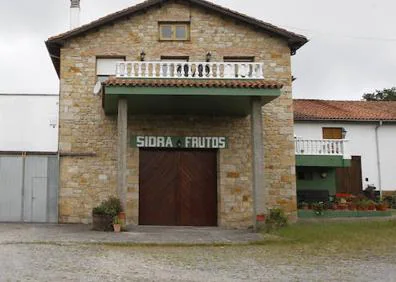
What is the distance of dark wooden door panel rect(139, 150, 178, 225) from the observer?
17.2 metres

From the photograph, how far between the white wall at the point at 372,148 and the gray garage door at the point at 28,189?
1402cm

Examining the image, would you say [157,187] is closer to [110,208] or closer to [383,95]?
[110,208]

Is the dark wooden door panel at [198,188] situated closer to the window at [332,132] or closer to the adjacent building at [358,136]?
the adjacent building at [358,136]

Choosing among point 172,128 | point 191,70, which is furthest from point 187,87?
point 172,128

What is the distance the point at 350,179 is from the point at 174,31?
40.3 feet

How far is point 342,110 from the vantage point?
27.0 meters

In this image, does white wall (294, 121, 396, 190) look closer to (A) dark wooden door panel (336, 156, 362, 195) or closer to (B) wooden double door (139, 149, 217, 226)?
(A) dark wooden door panel (336, 156, 362, 195)

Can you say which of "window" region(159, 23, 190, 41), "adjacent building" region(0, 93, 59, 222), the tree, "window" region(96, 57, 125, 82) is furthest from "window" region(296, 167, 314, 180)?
the tree

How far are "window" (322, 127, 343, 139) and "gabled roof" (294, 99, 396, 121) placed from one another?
53 centimetres

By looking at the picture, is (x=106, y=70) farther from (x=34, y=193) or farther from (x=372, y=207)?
(x=372, y=207)

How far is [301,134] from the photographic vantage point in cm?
2523

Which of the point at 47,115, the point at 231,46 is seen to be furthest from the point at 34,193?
the point at 231,46

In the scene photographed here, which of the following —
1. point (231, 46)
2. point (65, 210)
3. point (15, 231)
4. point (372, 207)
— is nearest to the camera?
point (15, 231)

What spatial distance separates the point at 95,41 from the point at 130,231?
7.08m
